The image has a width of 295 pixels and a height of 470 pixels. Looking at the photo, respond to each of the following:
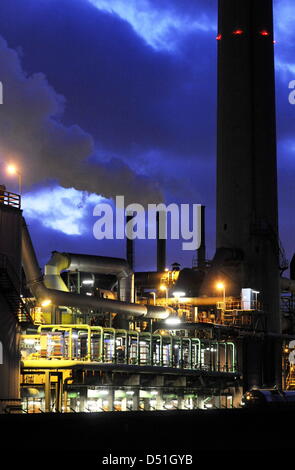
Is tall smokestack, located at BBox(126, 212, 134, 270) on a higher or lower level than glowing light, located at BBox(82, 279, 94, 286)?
higher

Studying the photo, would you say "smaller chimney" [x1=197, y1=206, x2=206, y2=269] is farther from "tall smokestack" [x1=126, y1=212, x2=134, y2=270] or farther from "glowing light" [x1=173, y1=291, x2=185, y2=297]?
"glowing light" [x1=173, y1=291, x2=185, y2=297]

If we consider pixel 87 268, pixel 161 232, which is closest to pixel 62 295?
pixel 87 268

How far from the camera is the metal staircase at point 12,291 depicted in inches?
1935

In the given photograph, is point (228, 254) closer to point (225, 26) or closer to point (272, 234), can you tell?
point (272, 234)

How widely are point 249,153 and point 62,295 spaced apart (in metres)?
36.6

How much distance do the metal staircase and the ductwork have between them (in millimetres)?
4247

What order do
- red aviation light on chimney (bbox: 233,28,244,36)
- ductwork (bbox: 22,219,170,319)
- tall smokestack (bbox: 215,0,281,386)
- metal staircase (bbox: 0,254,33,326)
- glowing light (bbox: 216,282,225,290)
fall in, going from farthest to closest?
red aviation light on chimney (bbox: 233,28,244,36)
tall smokestack (bbox: 215,0,281,386)
glowing light (bbox: 216,282,225,290)
ductwork (bbox: 22,219,170,319)
metal staircase (bbox: 0,254,33,326)

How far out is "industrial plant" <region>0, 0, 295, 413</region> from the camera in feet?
179

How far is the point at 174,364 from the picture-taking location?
72.9 metres

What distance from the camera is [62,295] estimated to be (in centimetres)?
6231

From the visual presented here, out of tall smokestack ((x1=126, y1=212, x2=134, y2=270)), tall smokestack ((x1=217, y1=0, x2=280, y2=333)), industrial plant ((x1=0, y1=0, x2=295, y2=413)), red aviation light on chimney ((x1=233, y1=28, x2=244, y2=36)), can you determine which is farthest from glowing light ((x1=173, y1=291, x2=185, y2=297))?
red aviation light on chimney ((x1=233, y1=28, x2=244, y2=36))

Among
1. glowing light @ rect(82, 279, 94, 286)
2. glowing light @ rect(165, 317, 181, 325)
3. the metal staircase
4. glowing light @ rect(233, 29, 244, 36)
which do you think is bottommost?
glowing light @ rect(165, 317, 181, 325)

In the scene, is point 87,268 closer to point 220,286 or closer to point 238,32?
point 220,286

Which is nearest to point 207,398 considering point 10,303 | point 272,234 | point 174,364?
point 174,364
